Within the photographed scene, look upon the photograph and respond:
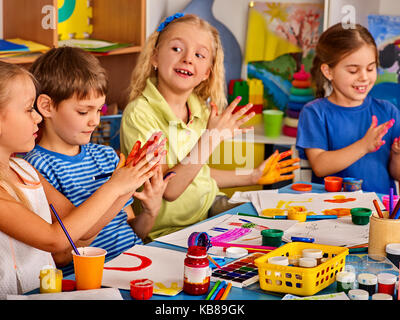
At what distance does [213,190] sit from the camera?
2.22 metres

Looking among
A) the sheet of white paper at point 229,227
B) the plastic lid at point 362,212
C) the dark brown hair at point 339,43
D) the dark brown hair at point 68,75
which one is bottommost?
the sheet of white paper at point 229,227

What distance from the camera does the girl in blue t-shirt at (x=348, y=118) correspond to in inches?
91.7

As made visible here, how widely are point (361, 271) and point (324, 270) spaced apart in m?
0.10

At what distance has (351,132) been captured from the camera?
2.39 m

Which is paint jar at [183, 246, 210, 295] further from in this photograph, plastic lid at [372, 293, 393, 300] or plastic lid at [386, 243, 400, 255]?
plastic lid at [386, 243, 400, 255]

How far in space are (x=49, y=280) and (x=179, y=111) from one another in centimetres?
113

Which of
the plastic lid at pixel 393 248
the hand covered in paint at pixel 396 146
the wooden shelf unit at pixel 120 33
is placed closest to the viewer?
the plastic lid at pixel 393 248

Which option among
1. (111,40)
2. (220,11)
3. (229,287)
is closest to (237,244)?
(229,287)

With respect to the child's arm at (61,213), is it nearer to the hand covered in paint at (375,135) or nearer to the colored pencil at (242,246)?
the colored pencil at (242,246)

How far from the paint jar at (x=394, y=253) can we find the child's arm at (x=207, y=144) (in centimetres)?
64

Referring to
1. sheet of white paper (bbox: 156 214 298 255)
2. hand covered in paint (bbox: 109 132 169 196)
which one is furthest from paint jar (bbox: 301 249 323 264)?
hand covered in paint (bbox: 109 132 169 196)

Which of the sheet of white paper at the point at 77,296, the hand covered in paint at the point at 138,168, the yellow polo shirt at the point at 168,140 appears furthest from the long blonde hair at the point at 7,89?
the yellow polo shirt at the point at 168,140

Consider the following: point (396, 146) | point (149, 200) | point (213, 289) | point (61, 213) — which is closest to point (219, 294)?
point (213, 289)
